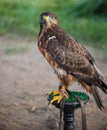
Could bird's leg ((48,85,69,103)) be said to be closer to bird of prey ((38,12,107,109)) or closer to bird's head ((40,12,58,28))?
bird of prey ((38,12,107,109))

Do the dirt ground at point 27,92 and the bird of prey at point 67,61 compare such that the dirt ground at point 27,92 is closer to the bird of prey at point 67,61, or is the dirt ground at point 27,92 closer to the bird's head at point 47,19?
the bird of prey at point 67,61

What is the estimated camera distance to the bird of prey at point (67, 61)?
17.6 feet

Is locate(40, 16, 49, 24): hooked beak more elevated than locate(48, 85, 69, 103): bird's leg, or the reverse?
locate(40, 16, 49, 24): hooked beak

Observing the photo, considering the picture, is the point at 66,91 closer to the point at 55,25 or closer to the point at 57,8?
the point at 55,25

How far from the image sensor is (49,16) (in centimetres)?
542

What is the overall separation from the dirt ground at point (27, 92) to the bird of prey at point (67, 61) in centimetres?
106

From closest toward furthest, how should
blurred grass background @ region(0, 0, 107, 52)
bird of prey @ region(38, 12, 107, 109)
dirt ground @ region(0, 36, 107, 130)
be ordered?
bird of prey @ region(38, 12, 107, 109), dirt ground @ region(0, 36, 107, 130), blurred grass background @ region(0, 0, 107, 52)

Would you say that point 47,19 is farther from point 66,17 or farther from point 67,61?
point 66,17

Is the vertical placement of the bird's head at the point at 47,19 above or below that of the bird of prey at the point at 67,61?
above

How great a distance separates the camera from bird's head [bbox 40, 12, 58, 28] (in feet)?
17.7

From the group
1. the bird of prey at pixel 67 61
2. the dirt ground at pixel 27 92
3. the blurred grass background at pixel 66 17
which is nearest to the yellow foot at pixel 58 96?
the bird of prey at pixel 67 61

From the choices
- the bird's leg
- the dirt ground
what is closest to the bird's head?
the bird's leg

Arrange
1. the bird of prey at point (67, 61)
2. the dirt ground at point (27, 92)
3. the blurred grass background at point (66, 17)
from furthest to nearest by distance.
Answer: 1. the blurred grass background at point (66, 17)
2. the dirt ground at point (27, 92)
3. the bird of prey at point (67, 61)

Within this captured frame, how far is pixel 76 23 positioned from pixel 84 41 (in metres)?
1.26
